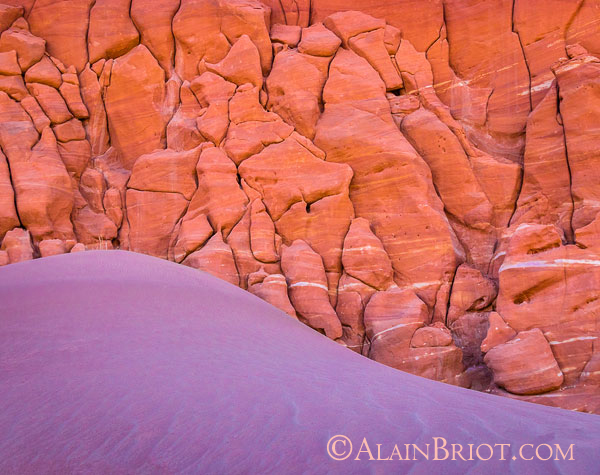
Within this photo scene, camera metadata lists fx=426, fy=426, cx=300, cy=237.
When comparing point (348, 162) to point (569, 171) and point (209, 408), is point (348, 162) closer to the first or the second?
point (569, 171)

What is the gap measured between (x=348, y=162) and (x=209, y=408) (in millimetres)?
8597

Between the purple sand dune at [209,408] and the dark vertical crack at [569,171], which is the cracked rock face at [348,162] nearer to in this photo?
the dark vertical crack at [569,171]

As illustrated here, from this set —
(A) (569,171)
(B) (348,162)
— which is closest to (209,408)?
(B) (348,162)

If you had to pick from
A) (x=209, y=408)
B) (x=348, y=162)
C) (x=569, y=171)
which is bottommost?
(x=348, y=162)

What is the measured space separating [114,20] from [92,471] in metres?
13.8

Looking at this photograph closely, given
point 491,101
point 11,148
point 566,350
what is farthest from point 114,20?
point 566,350

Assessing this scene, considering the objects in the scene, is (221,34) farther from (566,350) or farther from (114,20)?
(566,350)

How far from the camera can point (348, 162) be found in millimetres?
10477

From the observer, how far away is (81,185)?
11633mm

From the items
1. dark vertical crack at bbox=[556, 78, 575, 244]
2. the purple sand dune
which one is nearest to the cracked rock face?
dark vertical crack at bbox=[556, 78, 575, 244]

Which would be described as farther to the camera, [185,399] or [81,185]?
[81,185]

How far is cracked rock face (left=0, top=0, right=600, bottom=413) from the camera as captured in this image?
8250mm

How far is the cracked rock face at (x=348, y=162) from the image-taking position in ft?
27.1

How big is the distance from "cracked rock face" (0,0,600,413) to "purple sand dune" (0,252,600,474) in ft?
15.1
